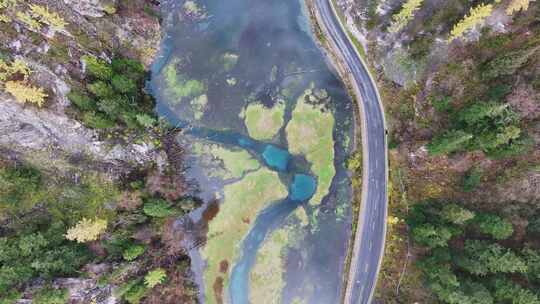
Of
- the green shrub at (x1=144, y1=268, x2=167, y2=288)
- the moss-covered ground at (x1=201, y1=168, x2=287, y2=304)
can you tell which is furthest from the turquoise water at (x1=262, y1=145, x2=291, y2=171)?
the green shrub at (x1=144, y1=268, x2=167, y2=288)

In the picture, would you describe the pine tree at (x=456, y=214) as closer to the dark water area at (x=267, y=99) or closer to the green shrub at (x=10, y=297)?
the dark water area at (x=267, y=99)

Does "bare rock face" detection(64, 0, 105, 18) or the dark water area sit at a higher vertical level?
"bare rock face" detection(64, 0, 105, 18)

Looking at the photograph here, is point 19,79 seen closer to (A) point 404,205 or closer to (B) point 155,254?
(B) point 155,254

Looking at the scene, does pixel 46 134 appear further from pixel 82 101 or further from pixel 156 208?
pixel 156 208

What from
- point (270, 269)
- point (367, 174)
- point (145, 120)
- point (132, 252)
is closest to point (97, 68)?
point (145, 120)

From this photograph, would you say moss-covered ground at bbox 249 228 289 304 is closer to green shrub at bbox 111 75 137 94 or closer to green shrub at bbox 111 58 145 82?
green shrub at bbox 111 75 137 94

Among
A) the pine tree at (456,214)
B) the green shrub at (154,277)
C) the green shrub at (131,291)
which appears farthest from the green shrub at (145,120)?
the pine tree at (456,214)
